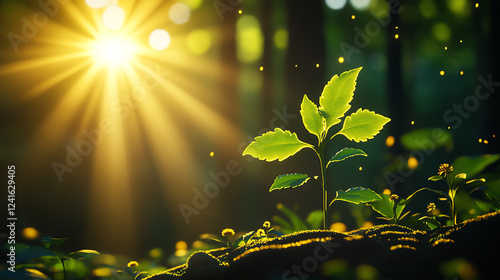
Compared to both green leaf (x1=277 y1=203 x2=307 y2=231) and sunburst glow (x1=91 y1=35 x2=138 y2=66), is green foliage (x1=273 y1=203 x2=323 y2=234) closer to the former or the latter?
green leaf (x1=277 y1=203 x2=307 y2=231)

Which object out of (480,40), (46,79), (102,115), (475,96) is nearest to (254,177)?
(102,115)

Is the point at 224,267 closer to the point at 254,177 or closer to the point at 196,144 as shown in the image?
the point at 254,177

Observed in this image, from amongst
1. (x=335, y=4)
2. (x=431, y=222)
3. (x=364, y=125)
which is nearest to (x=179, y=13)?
(x=335, y=4)

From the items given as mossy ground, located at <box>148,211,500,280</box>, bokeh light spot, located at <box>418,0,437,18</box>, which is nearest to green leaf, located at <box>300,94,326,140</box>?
mossy ground, located at <box>148,211,500,280</box>

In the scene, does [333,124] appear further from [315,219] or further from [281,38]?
[281,38]

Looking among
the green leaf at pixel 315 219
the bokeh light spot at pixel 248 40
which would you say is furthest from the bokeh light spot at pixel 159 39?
the green leaf at pixel 315 219

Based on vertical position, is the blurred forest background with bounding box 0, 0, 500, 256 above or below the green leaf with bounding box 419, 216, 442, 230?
above
